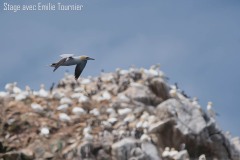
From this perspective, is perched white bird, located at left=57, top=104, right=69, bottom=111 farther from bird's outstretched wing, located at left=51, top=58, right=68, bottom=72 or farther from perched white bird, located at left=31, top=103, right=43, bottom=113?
bird's outstretched wing, located at left=51, top=58, right=68, bottom=72

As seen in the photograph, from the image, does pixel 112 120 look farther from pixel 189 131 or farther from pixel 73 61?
pixel 73 61

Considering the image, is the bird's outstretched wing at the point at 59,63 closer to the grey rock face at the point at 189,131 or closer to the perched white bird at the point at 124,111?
the grey rock face at the point at 189,131

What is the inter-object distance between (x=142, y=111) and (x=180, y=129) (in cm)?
273

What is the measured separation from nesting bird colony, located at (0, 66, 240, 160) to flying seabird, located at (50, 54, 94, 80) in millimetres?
14337

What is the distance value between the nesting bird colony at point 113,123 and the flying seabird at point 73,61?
47.0 ft

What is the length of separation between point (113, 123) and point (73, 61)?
19.1 meters

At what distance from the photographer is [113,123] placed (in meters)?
28.8

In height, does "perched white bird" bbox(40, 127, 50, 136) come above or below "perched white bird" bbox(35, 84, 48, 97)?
below

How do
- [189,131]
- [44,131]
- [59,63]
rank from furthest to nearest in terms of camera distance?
[189,131]
[44,131]
[59,63]

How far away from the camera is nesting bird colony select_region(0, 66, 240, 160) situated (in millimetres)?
25719

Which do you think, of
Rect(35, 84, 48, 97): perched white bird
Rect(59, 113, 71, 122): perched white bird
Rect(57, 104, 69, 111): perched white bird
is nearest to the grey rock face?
Rect(59, 113, 71, 122): perched white bird

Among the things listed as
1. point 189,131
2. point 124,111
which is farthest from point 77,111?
point 189,131

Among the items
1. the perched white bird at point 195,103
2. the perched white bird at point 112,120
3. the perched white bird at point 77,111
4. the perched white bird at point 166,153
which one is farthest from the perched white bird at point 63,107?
the perched white bird at point 166,153

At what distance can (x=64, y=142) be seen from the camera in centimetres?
2655
